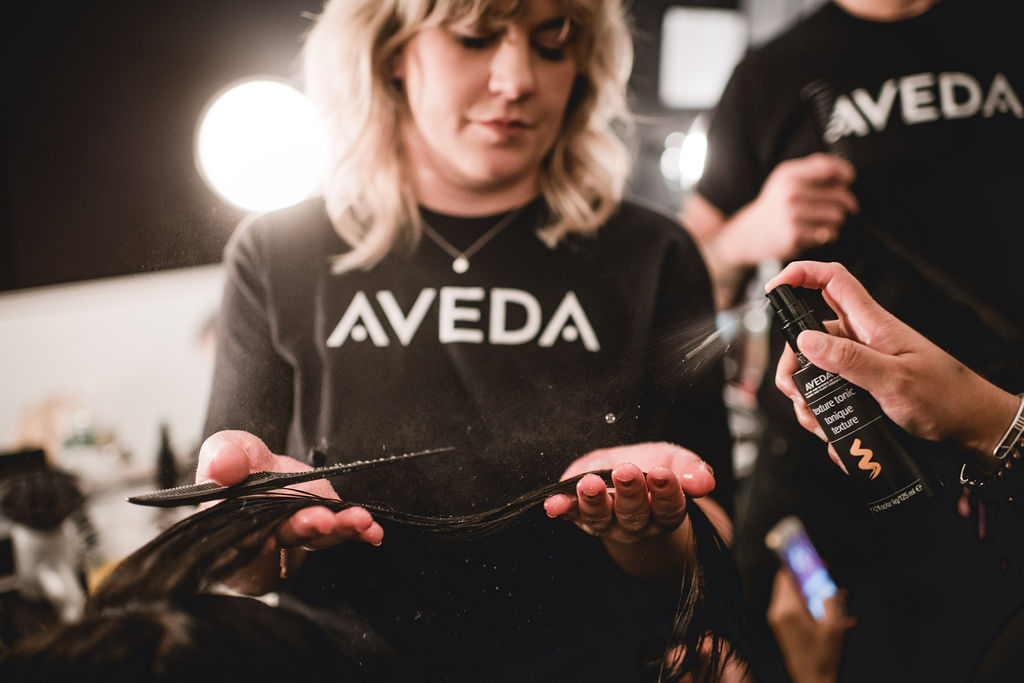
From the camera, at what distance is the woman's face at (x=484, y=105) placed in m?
0.63

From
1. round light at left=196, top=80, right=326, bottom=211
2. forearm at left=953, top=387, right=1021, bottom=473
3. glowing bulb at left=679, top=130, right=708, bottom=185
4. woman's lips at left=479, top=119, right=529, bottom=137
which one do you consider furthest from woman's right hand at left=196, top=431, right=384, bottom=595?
glowing bulb at left=679, top=130, right=708, bottom=185

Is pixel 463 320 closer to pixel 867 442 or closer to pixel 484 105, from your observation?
pixel 484 105

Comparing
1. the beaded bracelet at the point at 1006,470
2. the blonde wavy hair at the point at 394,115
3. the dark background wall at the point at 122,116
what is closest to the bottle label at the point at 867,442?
the beaded bracelet at the point at 1006,470

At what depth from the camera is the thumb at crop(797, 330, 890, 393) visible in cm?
51

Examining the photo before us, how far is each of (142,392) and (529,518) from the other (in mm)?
412

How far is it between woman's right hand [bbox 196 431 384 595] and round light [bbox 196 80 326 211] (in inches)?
9.4

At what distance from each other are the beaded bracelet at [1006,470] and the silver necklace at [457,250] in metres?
0.53

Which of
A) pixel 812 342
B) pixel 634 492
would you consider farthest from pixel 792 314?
pixel 634 492

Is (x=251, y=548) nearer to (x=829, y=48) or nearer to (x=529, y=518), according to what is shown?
(x=529, y=518)

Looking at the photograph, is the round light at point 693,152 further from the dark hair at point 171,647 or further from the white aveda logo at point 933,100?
the dark hair at point 171,647

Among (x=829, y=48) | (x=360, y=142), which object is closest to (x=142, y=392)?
(x=360, y=142)

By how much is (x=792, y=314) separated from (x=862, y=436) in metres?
0.12

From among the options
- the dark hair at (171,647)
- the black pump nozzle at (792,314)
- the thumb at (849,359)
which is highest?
the black pump nozzle at (792,314)

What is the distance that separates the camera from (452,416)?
2.11ft
